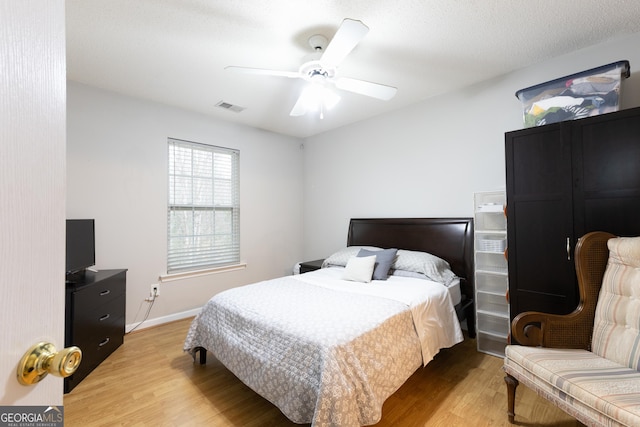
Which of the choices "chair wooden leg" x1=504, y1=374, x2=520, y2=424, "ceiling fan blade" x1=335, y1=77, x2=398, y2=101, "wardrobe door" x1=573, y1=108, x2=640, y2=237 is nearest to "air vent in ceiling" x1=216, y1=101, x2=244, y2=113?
"ceiling fan blade" x1=335, y1=77, x2=398, y2=101

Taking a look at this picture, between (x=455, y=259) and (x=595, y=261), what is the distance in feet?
3.99

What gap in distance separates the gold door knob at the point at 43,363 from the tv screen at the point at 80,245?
2357mm

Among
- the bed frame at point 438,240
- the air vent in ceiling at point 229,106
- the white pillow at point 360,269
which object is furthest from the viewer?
the air vent in ceiling at point 229,106

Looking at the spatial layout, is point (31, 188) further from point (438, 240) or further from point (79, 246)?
point (438, 240)

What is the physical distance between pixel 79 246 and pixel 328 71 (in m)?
2.54

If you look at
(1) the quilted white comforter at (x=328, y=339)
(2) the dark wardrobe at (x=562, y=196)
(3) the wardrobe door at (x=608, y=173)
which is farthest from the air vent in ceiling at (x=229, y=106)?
(3) the wardrobe door at (x=608, y=173)

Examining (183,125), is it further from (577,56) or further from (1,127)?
(577,56)

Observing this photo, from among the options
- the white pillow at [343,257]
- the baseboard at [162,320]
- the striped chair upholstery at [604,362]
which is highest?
the white pillow at [343,257]

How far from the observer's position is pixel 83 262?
2.48 meters

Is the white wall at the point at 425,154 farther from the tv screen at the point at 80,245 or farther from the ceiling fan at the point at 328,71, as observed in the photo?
the tv screen at the point at 80,245

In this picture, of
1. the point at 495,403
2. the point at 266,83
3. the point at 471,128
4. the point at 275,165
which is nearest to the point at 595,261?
the point at 495,403

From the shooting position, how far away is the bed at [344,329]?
1462 mm

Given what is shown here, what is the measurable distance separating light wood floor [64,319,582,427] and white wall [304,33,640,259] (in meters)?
1.60

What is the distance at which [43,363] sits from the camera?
0.50 metres
